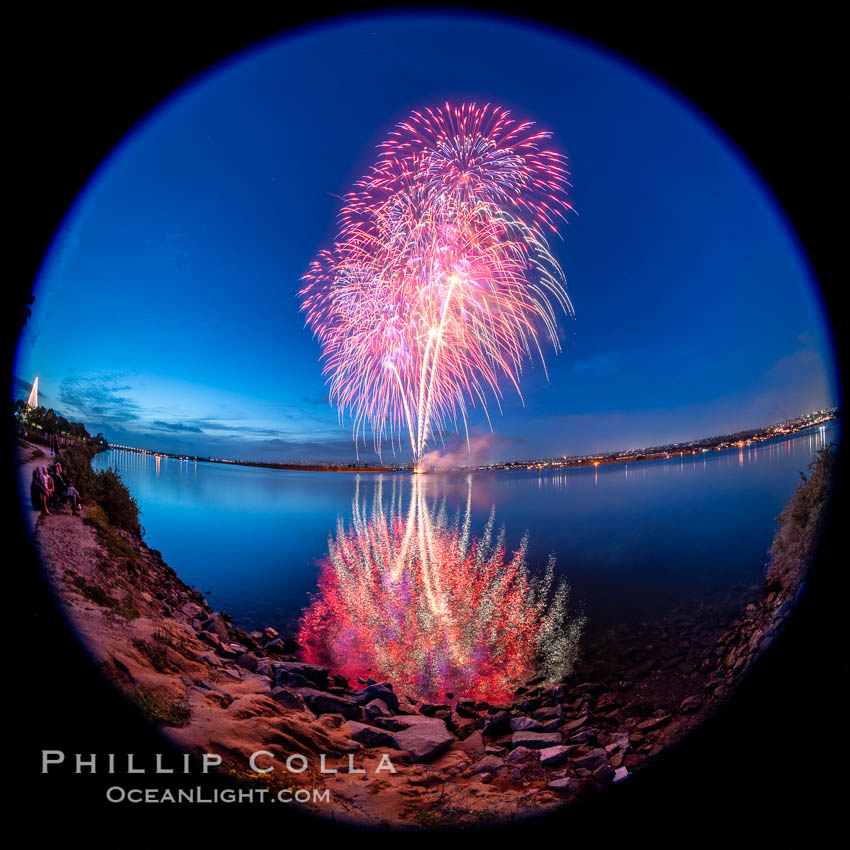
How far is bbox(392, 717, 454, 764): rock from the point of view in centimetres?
436

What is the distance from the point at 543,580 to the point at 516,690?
5.93 meters

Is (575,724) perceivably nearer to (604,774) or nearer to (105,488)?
(604,774)

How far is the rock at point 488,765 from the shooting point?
410 cm

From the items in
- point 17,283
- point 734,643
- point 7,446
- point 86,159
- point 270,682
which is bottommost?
point 270,682

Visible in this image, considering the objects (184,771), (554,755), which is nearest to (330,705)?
(184,771)

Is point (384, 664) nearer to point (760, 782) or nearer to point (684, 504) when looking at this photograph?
point (760, 782)

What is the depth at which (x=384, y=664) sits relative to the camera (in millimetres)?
7297

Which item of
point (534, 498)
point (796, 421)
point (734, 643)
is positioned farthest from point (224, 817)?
point (534, 498)

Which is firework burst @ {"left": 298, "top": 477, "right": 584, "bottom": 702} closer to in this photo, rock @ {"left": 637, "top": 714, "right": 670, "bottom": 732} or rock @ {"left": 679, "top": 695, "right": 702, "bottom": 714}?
rock @ {"left": 637, "top": 714, "right": 670, "bottom": 732}

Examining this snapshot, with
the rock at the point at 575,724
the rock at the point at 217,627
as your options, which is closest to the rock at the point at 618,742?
the rock at the point at 575,724

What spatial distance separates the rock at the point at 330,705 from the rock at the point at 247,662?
5.57 ft

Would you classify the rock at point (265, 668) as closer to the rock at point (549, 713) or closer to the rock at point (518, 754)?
the rock at point (518, 754)

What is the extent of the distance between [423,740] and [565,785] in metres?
1.83

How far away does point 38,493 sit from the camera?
14.9 feet
